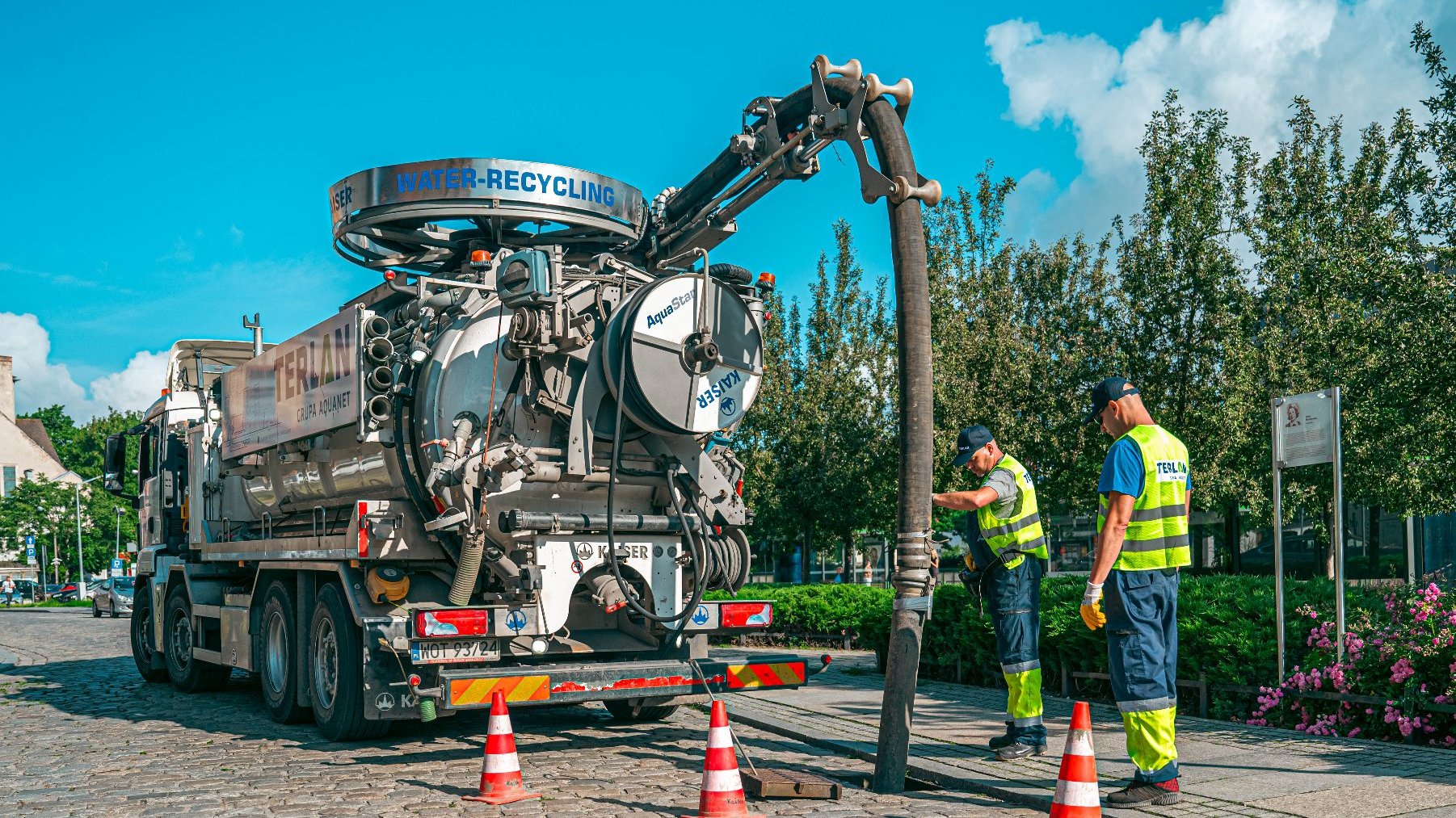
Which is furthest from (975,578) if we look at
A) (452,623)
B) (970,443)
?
(452,623)

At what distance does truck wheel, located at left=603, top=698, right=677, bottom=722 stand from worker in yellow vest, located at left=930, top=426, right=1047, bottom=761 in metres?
2.93

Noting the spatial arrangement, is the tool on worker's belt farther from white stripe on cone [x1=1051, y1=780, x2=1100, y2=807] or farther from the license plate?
the license plate

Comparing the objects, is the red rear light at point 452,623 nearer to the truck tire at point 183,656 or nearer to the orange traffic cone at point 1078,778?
the orange traffic cone at point 1078,778

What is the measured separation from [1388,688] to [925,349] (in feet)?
11.6

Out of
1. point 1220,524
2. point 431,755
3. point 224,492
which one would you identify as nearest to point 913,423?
point 431,755

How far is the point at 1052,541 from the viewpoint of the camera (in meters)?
35.4

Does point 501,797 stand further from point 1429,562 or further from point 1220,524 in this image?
point 1220,524

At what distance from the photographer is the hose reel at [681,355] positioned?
7.89 meters

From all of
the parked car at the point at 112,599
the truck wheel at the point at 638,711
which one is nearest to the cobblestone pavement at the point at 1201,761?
the truck wheel at the point at 638,711

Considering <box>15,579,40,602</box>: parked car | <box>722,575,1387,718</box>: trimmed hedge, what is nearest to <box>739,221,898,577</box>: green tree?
<box>722,575,1387,718</box>: trimmed hedge

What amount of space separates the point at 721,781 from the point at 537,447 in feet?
9.05

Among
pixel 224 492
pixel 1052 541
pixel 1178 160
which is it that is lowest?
pixel 1052 541

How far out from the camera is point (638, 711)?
9570 mm

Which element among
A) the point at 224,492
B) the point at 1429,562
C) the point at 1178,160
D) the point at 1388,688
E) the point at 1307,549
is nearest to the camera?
the point at 1388,688
